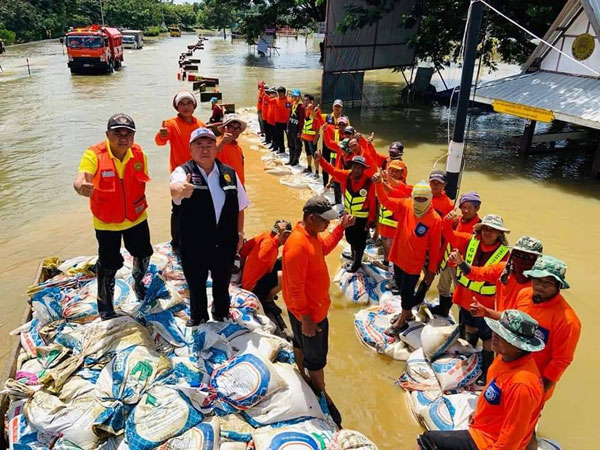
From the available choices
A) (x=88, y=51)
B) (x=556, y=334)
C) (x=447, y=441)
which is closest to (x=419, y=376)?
(x=447, y=441)

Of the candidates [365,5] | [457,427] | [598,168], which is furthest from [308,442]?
[365,5]

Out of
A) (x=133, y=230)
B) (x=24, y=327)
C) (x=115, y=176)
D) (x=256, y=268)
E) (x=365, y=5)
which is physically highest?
(x=365, y=5)

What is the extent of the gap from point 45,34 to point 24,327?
2098 inches

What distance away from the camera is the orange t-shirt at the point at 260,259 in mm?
4453

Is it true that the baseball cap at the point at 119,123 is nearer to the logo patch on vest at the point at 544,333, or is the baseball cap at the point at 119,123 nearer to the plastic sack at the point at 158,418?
the plastic sack at the point at 158,418

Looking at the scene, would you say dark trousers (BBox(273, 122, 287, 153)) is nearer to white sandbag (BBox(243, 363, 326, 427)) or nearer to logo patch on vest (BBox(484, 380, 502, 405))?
white sandbag (BBox(243, 363, 326, 427))

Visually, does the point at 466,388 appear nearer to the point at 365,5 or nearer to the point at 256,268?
the point at 256,268

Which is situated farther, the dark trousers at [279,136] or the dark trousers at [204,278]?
the dark trousers at [279,136]

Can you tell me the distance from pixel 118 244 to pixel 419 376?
295 centimetres

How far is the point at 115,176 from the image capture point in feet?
11.8

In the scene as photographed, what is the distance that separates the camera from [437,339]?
13.7 ft

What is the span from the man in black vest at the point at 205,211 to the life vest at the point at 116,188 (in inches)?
20.7

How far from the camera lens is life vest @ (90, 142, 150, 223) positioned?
11.7 feet

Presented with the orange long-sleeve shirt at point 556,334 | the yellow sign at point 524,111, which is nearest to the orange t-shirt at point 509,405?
the orange long-sleeve shirt at point 556,334
